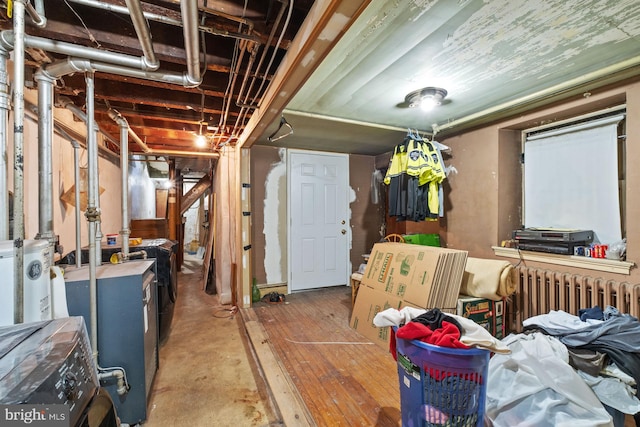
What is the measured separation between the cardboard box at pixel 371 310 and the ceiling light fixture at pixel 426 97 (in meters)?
1.69

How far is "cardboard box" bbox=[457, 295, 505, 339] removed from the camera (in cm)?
224

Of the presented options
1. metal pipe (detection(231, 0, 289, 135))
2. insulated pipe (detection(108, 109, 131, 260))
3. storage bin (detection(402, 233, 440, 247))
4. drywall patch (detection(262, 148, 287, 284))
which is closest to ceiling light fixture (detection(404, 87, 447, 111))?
metal pipe (detection(231, 0, 289, 135))

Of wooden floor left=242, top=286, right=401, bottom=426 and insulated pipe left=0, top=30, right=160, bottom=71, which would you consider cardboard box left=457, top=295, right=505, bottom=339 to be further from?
insulated pipe left=0, top=30, right=160, bottom=71

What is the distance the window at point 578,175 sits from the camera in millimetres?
2137

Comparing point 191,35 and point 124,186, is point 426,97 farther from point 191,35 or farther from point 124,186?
point 124,186

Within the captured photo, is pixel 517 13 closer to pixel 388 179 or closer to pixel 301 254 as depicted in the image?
pixel 388 179

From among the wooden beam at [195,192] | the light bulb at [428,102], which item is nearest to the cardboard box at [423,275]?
the light bulb at [428,102]

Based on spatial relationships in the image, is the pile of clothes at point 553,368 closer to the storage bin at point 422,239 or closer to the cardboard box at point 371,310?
the cardboard box at point 371,310

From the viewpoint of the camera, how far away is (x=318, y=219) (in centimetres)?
413

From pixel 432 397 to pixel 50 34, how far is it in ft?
8.50

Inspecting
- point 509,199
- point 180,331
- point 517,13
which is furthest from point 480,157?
point 180,331

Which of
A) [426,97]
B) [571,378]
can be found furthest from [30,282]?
[426,97]

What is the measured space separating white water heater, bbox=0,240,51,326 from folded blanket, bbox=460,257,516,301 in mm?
2809

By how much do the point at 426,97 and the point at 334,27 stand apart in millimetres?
1344
